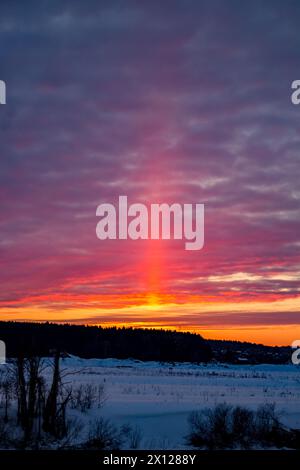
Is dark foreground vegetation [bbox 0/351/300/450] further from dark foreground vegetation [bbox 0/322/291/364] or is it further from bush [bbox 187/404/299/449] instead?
dark foreground vegetation [bbox 0/322/291/364]

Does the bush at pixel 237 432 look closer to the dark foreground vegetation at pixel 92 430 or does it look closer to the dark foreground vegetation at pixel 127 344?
the dark foreground vegetation at pixel 92 430

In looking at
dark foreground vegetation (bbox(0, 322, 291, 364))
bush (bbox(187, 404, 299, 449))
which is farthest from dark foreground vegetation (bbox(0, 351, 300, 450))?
dark foreground vegetation (bbox(0, 322, 291, 364))

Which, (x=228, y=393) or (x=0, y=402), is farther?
(x=228, y=393)

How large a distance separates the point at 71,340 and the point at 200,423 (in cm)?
11715

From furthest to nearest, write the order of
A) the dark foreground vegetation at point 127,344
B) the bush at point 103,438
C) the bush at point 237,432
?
the dark foreground vegetation at point 127,344, the bush at point 237,432, the bush at point 103,438

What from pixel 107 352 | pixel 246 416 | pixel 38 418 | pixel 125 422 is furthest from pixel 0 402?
pixel 107 352

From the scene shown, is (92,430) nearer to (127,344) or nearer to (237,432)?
(237,432)

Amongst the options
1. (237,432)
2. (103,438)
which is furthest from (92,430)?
(237,432)

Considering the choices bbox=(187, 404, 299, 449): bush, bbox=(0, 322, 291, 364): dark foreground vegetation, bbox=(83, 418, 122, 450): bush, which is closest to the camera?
bbox=(83, 418, 122, 450): bush

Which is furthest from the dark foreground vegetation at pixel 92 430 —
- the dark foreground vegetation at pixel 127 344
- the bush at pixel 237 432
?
the dark foreground vegetation at pixel 127 344
